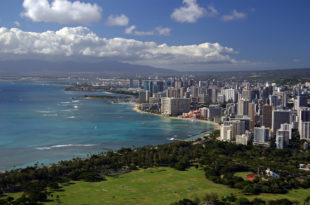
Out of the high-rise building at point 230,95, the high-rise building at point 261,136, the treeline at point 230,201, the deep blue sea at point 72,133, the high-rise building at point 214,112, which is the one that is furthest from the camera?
the high-rise building at point 230,95

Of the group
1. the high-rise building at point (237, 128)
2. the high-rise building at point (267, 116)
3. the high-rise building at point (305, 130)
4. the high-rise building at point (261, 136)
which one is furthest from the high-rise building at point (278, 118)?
the high-rise building at point (261, 136)

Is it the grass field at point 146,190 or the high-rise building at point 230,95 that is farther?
the high-rise building at point 230,95

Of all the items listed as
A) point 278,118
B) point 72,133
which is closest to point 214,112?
point 278,118

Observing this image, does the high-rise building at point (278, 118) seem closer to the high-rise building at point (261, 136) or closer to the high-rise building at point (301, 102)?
the high-rise building at point (261, 136)

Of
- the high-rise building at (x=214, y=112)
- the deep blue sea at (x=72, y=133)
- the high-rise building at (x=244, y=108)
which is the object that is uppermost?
the high-rise building at (x=244, y=108)

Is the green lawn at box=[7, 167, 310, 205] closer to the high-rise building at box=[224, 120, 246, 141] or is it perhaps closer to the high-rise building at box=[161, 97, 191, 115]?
the high-rise building at box=[224, 120, 246, 141]

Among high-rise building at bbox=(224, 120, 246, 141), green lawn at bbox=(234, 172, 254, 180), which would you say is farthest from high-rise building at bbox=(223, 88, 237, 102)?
green lawn at bbox=(234, 172, 254, 180)

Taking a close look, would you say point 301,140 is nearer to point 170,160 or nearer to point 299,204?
point 170,160
